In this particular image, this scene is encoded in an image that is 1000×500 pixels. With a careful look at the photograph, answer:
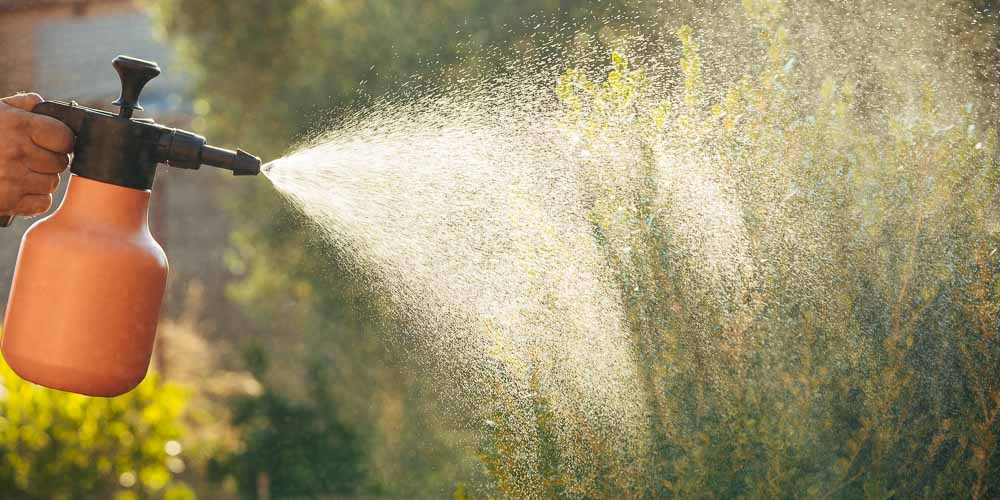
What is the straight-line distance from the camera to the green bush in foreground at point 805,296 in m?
1.84

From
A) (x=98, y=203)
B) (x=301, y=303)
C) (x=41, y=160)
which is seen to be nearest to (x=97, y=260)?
(x=98, y=203)

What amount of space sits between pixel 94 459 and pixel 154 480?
0.26m

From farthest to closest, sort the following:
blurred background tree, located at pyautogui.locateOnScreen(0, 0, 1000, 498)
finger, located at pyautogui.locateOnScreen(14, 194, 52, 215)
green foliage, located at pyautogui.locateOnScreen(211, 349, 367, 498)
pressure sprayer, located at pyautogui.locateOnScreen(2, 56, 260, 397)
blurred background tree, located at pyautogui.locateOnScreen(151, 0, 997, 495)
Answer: green foliage, located at pyautogui.locateOnScreen(211, 349, 367, 498) < blurred background tree, located at pyautogui.locateOnScreen(0, 0, 1000, 498) < blurred background tree, located at pyautogui.locateOnScreen(151, 0, 997, 495) < finger, located at pyautogui.locateOnScreen(14, 194, 52, 215) < pressure sprayer, located at pyautogui.locateOnScreen(2, 56, 260, 397)

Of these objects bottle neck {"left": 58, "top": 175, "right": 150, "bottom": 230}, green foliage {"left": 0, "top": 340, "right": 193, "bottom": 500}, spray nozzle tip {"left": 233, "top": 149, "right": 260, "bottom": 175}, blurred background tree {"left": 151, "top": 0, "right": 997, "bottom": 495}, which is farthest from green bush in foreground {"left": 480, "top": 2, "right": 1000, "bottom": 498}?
Answer: green foliage {"left": 0, "top": 340, "right": 193, "bottom": 500}

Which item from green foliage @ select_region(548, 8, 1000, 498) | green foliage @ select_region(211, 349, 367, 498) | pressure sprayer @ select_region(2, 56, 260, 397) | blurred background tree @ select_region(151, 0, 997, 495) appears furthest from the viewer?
green foliage @ select_region(211, 349, 367, 498)

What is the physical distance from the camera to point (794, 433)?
1842mm

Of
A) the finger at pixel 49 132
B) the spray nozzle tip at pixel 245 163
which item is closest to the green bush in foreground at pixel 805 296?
the spray nozzle tip at pixel 245 163

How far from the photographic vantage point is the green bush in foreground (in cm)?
184

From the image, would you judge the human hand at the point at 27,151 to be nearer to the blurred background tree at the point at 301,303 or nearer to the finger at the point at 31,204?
the finger at the point at 31,204

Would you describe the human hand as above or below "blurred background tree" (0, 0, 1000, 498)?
above

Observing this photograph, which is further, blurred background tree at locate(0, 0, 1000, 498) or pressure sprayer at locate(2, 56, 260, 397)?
blurred background tree at locate(0, 0, 1000, 498)

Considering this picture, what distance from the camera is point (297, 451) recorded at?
175 inches

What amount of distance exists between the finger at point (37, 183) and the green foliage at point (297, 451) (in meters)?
3.09

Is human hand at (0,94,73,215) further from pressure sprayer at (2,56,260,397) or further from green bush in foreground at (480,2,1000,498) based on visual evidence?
green bush in foreground at (480,2,1000,498)
